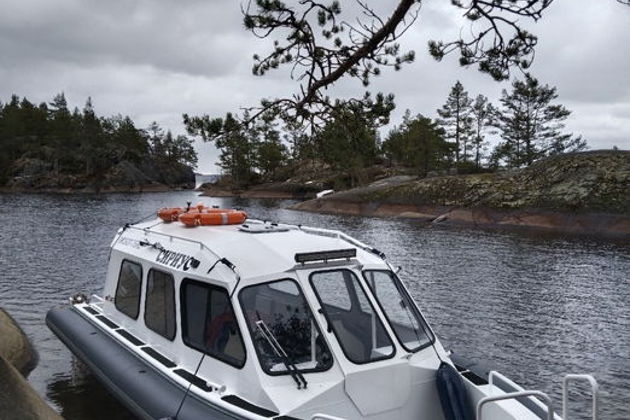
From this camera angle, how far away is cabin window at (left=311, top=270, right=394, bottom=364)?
7.51m

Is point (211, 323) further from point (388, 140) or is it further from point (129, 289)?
point (388, 140)

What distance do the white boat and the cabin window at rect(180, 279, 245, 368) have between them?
0.06 ft

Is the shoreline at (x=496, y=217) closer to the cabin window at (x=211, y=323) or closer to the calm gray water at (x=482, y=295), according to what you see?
the calm gray water at (x=482, y=295)

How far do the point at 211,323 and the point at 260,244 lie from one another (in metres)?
1.37

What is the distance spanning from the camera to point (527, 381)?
12.8 meters

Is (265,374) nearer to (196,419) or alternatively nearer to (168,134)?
(196,419)

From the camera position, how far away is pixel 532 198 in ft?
146

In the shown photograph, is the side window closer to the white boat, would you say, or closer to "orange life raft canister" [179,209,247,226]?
the white boat

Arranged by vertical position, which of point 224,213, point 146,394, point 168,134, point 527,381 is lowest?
point 527,381

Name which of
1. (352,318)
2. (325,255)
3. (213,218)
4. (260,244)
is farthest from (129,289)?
(352,318)

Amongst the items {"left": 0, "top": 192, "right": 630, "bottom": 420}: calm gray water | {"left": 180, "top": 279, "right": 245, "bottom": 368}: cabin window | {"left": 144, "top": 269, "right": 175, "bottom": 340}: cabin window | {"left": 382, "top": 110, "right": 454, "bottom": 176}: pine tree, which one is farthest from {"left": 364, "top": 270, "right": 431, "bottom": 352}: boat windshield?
{"left": 382, "top": 110, "right": 454, "bottom": 176}: pine tree

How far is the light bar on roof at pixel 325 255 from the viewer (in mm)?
7770

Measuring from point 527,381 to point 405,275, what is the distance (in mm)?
11303

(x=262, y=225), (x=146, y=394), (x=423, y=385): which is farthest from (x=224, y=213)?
(x=423, y=385)
